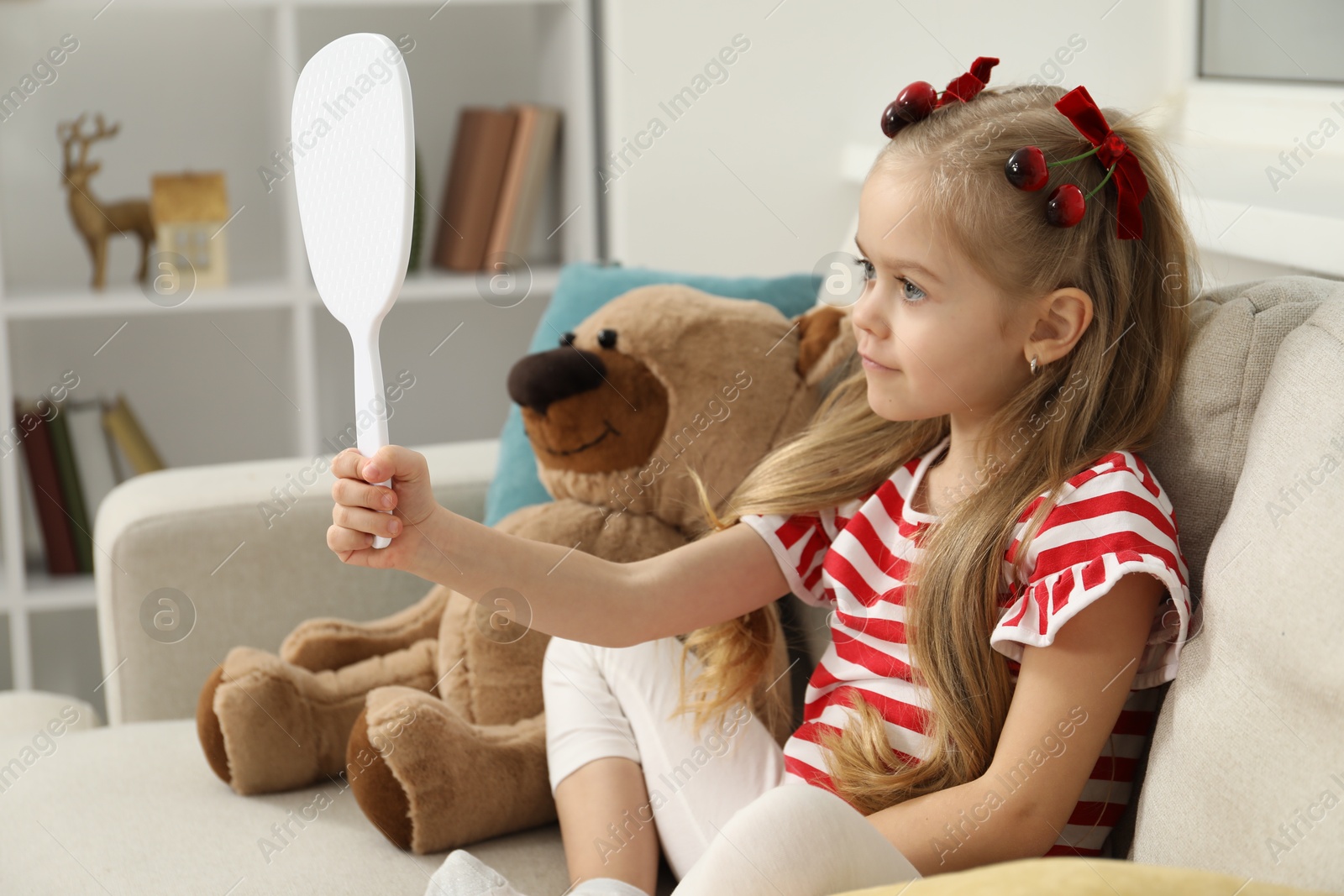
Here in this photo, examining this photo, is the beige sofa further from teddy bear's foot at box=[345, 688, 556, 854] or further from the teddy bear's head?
the teddy bear's head

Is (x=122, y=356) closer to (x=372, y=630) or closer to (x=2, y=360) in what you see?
(x=2, y=360)

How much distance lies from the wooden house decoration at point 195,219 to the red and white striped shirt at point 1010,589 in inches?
50.7

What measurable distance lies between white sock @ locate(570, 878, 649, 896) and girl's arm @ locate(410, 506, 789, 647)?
171mm

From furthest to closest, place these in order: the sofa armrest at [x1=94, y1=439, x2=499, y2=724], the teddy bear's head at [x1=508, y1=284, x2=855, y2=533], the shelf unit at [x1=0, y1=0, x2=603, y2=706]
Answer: the shelf unit at [x1=0, y1=0, x2=603, y2=706], the sofa armrest at [x1=94, y1=439, x2=499, y2=724], the teddy bear's head at [x1=508, y1=284, x2=855, y2=533]

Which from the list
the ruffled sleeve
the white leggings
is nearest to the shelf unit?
the white leggings

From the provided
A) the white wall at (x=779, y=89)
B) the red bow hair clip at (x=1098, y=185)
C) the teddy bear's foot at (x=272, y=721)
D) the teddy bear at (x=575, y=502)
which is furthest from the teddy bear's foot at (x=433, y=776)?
the white wall at (x=779, y=89)

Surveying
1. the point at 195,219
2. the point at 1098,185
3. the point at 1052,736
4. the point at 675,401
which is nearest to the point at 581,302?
the point at 675,401

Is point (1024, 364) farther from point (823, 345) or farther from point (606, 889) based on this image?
point (606, 889)

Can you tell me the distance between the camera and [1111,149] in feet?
2.58

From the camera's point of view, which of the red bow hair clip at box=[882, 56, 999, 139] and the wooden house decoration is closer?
the red bow hair clip at box=[882, 56, 999, 139]

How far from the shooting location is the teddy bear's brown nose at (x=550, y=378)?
40.2 inches

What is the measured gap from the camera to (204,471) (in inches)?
53.0

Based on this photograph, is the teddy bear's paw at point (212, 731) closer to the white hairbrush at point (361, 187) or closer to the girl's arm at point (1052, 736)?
the white hairbrush at point (361, 187)

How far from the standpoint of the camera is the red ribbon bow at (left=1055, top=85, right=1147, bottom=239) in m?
0.79
